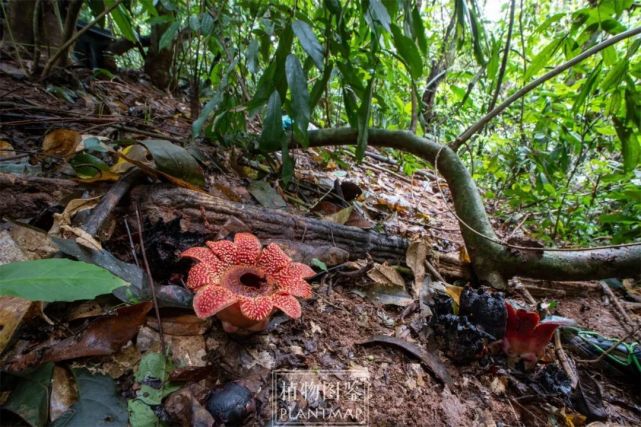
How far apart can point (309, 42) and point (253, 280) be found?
91cm

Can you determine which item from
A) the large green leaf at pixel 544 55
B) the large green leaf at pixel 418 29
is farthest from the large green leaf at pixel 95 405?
the large green leaf at pixel 544 55

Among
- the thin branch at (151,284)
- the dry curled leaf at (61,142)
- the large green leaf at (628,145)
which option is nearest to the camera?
the thin branch at (151,284)

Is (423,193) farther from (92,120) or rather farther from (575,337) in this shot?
(92,120)

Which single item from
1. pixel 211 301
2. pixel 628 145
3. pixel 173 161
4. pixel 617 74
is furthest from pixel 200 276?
pixel 628 145

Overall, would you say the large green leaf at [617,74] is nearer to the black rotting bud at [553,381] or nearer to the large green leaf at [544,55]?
the large green leaf at [544,55]

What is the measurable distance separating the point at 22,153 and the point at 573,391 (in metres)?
2.53

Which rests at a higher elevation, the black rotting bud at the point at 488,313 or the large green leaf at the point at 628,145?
the large green leaf at the point at 628,145

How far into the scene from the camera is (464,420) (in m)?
1.19

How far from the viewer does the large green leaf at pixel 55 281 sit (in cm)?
70

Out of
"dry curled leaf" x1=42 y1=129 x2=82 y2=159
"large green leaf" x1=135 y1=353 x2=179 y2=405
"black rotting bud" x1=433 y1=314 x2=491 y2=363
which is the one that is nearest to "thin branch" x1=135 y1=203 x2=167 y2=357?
"large green leaf" x1=135 y1=353 x2=179 y2=405

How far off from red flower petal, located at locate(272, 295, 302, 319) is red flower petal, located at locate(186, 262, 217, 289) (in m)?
0.22

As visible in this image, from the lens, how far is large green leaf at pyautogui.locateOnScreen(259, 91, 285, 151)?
166 cm

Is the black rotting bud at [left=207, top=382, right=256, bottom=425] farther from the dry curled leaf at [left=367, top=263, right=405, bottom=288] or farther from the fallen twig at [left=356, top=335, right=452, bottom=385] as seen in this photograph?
the dry curled leaf at [left=367, top=263, right=405, bottom=288]

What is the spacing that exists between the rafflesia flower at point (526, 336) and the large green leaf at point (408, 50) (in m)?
1.09
